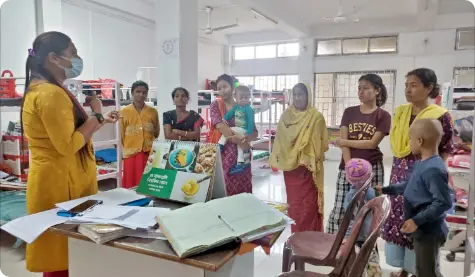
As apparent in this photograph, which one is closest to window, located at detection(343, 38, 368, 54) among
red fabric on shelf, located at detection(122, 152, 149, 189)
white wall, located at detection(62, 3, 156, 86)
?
white wall, located at detection(62, 3, 156, 86)

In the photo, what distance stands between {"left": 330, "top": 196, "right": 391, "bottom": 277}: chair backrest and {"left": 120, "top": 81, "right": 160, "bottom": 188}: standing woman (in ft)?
6.05

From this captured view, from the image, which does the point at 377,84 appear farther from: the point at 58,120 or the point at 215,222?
the point at 58,120

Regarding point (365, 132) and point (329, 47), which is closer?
point (365, 132)

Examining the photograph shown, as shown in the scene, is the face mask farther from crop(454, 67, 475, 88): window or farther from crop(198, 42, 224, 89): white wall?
crop(454, 67, 475, 88): window

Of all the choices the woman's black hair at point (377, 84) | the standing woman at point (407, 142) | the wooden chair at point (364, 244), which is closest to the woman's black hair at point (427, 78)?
the standing woman at point (407, 142)

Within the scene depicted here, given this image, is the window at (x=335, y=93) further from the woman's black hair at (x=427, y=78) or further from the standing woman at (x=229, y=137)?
the woman's black hair at (x=427, y=78)

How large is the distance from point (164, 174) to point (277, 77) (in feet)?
25.0

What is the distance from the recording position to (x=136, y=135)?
2.69 metres

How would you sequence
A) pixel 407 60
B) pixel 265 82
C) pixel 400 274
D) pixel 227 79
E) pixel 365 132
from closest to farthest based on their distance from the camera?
pixel 400 274 → pixel 365 132 → pixel 227 79 → pixel 407 60 → pixel 265 82

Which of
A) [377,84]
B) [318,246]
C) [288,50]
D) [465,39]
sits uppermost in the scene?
[288,50]

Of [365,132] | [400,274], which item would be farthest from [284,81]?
[400,274]

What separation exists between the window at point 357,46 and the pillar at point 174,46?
520cm

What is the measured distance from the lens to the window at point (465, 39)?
21.2 feet

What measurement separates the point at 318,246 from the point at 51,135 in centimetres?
121
